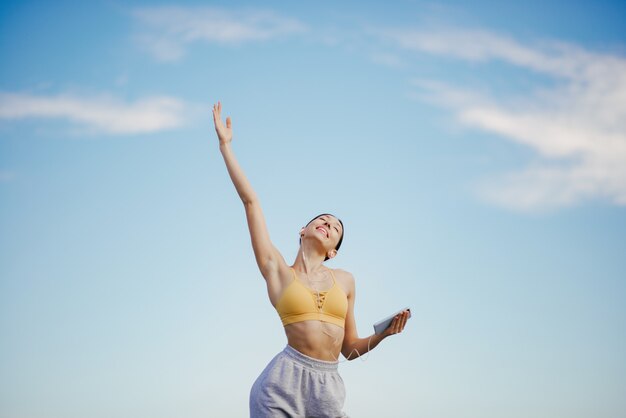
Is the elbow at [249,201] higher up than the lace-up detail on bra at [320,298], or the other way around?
the elbow at [249,201]

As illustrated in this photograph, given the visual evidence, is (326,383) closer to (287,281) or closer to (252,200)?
(287,281)

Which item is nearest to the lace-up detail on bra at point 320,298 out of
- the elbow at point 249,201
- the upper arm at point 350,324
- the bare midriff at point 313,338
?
the bare midriff at point 313,338

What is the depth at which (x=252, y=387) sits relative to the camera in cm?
588

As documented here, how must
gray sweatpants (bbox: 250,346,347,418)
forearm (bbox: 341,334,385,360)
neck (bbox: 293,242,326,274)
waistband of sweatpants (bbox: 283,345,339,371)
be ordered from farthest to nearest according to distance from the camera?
neck (bbox: 293,242,326,274) < forearm (bbox: 341,334,385,360) < waistband of sweatpants (bbox: 283,345,339,371) < gray sweatpants (bbox: 250,346,347,418)

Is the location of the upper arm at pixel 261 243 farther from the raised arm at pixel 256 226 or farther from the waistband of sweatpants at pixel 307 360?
the waistband of sweatpants at pixel 307 360

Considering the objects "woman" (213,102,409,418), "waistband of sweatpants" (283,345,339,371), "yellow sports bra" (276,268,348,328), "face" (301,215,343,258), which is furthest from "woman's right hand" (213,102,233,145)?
"waistband of sweatpants" (283,345,339,371)

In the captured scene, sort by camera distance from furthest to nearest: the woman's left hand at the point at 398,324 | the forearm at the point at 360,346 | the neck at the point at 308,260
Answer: the neck at the point at 308,260
the forearm at the point at 360,346
the woman's left hand at the point at 398,324

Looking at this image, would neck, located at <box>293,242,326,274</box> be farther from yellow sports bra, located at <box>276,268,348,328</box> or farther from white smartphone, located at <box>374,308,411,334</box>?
white smartphone, located at <box>374,308,411,334</box>

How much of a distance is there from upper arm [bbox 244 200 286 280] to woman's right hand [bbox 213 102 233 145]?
59cm

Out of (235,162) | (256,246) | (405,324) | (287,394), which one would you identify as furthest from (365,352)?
(235,162)

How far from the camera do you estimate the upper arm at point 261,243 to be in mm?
5961

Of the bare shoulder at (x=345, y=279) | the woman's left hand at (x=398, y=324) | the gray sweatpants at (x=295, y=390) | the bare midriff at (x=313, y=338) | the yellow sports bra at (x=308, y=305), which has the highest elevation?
the bare shoulder at (x=345, y=279)

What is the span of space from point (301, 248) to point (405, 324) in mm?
1081

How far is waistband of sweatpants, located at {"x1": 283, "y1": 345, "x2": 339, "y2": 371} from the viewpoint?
5.80m
